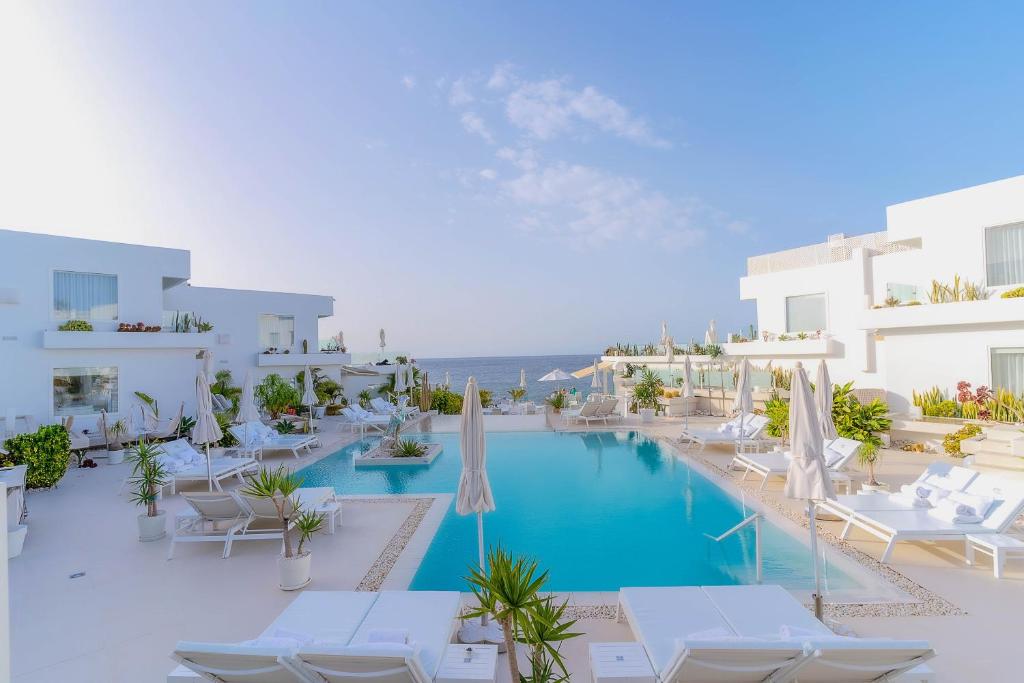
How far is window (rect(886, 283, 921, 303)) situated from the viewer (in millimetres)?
13758

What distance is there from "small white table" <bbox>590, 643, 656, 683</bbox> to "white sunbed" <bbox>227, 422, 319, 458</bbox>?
1140 cm

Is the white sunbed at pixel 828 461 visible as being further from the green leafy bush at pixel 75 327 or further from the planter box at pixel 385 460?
the green leafy bush at pixel 75 327

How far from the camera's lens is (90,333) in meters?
14.7

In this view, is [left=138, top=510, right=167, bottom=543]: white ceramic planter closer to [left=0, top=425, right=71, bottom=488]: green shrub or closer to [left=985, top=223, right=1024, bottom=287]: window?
[left=0, top=425, right=71, bottom=488]: green shrub

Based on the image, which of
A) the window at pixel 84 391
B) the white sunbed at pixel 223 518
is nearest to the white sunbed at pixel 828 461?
the white sunbed at pixel 223 518

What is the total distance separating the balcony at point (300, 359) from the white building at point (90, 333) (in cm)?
226

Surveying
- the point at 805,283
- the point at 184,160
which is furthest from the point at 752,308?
the point at 184,160

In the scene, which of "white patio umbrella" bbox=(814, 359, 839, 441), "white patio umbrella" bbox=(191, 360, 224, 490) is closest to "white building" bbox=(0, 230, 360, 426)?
"white patio umbrella" bbox=(191, 360, 224, 490)

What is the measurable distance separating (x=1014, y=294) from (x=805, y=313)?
743cm

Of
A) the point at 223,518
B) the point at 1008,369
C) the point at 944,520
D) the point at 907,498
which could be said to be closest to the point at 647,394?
the point at 1008,369

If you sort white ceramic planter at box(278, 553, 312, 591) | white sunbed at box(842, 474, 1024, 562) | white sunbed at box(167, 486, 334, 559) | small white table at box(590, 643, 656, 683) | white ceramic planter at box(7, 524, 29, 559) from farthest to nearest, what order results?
white sunbed at box(167, 486, 334, 559) < white ceramic planter at box(7, 524, 29, 559) < white sunbed at box(842, 474, 1024, 562) < white ceramic planter at box(278, 553, 312, 591) < small white table at box(590, 643, 656, 683)

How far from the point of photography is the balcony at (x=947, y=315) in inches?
459

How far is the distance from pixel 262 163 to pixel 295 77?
3260 mm

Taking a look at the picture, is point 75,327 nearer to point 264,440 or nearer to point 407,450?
point 264,440
